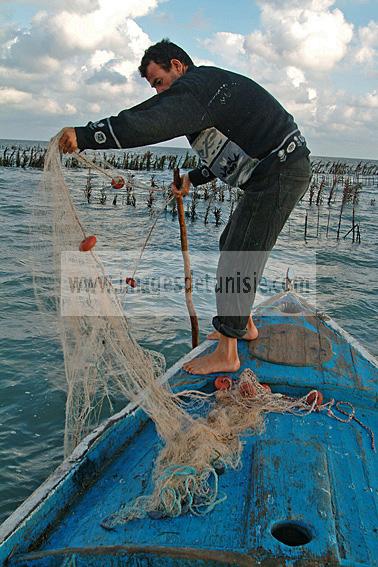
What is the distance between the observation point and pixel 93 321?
9.10 ft

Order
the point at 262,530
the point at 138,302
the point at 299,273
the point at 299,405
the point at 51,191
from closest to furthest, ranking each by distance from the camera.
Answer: the point at 262,530
the point at 51,191
the point at 299,405
the point at 138,302
the point at 299,273

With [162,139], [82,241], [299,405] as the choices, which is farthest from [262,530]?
[162,139]

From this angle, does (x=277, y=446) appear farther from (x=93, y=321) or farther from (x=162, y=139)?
(x=162, y=139)

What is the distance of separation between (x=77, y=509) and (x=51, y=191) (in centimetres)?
148

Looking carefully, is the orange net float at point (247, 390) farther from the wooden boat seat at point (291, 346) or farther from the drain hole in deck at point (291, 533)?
the drain hole in deck at point (291, 533)

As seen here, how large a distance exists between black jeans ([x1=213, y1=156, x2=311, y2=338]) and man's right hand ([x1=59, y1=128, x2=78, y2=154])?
1255mm

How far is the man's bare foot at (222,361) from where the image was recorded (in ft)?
11.5

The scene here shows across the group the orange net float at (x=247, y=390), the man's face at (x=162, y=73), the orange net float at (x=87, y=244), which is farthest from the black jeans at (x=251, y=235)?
the orange net float at (x=87, y=244)

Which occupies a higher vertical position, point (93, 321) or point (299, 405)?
point (93, 321)

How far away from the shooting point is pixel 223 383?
331 cm

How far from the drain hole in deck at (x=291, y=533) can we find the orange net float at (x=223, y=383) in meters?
1.26

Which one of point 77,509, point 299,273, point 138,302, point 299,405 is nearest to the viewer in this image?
point 77,509

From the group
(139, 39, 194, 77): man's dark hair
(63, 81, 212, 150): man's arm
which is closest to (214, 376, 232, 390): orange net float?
(63, 81, 212, 150): man's arm

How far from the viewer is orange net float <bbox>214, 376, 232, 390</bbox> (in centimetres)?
329
